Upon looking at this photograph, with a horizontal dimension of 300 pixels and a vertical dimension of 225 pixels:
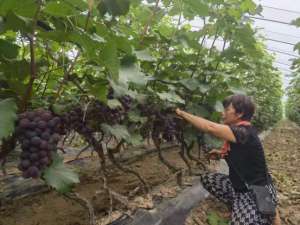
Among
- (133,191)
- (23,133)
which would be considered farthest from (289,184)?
(23,133)

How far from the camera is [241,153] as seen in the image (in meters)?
3.16

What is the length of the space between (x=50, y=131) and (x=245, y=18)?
224 cm

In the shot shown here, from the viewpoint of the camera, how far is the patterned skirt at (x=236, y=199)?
2994 mm

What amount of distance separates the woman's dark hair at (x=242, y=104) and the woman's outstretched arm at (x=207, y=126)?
0.63ft

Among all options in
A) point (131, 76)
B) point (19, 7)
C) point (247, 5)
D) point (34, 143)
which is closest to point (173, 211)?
point (131, 76)

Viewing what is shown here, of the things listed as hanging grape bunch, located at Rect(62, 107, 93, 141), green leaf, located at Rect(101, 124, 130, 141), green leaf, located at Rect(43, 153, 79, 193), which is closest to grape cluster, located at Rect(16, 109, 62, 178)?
green leaf, located at Rect(43, 153, 79, 193)

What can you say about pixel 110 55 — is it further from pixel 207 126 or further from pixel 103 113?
pixel 207 126

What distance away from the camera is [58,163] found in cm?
153

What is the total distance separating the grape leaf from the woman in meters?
1.73

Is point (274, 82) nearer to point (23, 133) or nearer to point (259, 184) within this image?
point (259, 184)

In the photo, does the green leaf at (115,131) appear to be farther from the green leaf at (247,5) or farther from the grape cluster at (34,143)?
the green leaf at (247,5)

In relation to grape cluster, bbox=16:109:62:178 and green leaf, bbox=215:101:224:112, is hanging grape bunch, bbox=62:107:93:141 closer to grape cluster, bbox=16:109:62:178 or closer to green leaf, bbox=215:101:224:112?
grape cluster, bbox=16:109:62:178

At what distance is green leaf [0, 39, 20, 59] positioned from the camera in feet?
5.19

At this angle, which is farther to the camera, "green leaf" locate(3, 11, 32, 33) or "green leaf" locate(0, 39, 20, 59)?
"green leaf" locate(0, 39, 20, 59)
